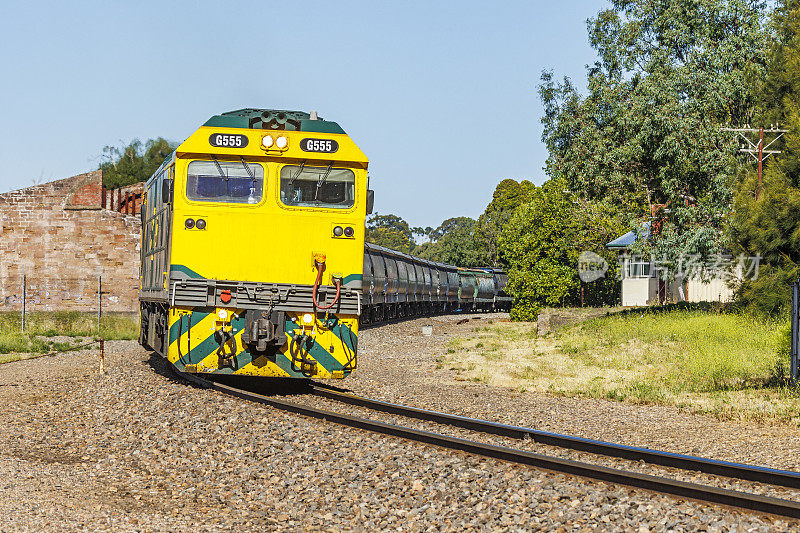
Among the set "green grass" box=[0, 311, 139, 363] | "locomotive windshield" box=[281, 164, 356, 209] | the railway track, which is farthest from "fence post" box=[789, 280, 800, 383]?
"green grass" box=[0, 311, 139, 363]

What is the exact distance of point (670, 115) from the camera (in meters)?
28.3

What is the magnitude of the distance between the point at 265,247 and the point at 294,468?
4.45 m

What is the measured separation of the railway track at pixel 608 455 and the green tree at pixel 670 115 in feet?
64.5

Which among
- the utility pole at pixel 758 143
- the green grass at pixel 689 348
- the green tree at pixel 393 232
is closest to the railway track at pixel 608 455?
the green grass at pixel 689 348

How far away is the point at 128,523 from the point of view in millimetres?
6449

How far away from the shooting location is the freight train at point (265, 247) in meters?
11.9

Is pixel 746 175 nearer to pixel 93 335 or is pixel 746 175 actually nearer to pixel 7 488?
pixel 93 335

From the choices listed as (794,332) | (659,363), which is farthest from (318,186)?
(659,363)

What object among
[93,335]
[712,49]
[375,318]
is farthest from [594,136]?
[93,335]

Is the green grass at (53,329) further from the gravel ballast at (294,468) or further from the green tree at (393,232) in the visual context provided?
the green tree at (393,232)

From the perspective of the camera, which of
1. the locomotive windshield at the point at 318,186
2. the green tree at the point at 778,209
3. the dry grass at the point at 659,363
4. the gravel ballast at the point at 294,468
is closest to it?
the gravel ballast at the point at 294,468

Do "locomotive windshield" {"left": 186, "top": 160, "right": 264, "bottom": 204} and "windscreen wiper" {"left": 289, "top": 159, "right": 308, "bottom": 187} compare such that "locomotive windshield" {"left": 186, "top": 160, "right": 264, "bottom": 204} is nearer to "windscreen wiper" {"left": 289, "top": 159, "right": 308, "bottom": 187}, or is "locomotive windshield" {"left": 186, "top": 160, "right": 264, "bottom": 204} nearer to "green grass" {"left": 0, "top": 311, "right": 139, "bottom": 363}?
"windscreen wiper" {"left": 289, "top": 159, "right": 308, "bottom": 187}

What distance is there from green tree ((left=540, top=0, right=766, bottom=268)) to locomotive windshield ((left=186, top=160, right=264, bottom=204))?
19.0 m

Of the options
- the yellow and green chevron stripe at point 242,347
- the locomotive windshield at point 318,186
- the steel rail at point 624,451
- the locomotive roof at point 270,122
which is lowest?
the steel rail at point 624,451
